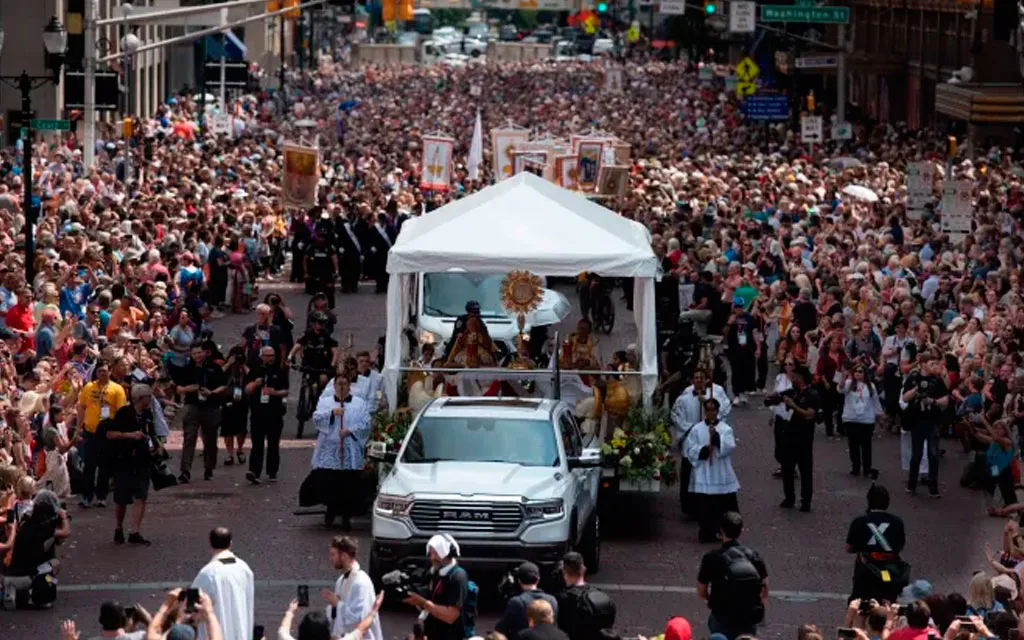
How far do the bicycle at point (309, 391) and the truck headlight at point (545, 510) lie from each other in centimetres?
855

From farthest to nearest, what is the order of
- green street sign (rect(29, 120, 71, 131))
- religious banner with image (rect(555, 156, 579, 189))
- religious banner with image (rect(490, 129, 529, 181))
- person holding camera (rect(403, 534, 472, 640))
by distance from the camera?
religious banner with image (rect(490, 129, 529, 181)) → religious banner with image (rect(555, 156, 579, 189)) → green street sign (rect(29, 120, 71, 131)) → person holding camera (rect(403, 534, 472, 640))

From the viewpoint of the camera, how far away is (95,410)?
73.6ft

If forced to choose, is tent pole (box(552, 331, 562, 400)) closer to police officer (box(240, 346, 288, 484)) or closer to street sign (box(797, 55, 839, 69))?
police officer (box(240, 346, 288, 484))

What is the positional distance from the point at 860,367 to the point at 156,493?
7.29 m

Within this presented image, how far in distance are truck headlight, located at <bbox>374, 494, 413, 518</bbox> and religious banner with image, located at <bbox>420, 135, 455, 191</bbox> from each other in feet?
99.5

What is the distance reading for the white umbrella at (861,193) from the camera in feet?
151

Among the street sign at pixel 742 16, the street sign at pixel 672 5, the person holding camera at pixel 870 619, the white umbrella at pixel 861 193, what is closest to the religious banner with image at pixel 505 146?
the white umbrella at pixel 861 193

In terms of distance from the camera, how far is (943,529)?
76.2 ft

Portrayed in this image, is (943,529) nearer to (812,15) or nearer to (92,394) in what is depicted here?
(92,394)

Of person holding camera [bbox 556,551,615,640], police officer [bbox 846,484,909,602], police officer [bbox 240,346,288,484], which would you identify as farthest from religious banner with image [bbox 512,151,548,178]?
person holding camera [bbox 556,551,615,640]

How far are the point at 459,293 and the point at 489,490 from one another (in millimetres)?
12915

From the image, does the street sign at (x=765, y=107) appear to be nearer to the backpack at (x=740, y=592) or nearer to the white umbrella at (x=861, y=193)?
the white umbrella at (x=861, y=193)

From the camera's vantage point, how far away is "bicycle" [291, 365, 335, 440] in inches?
1084

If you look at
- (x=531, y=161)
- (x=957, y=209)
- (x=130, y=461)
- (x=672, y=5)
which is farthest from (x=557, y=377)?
(x=672, y=5)
